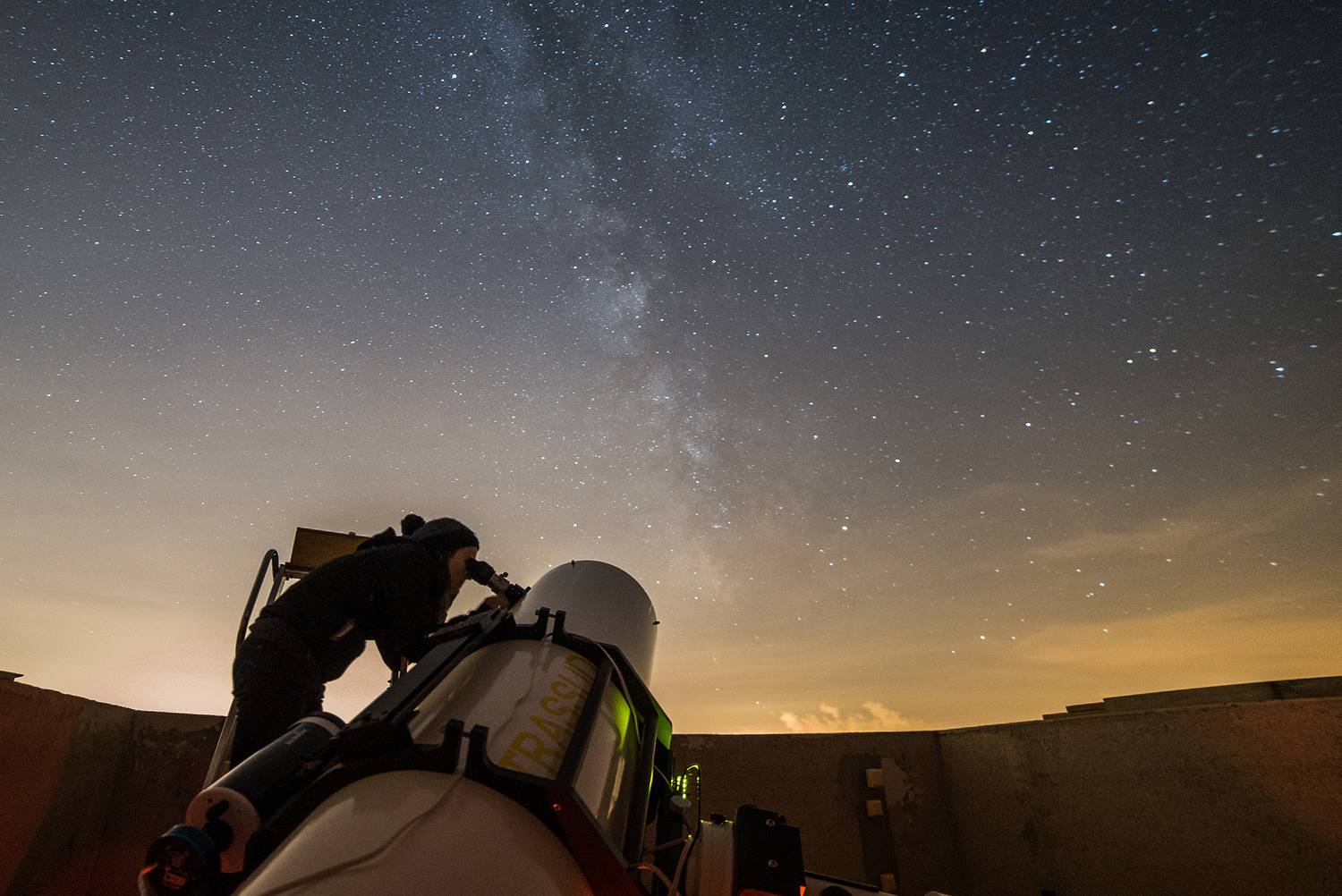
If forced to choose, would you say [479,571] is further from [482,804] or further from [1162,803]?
[1162,803]

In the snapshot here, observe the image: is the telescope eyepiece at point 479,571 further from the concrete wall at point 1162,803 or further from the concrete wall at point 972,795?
the concrete wall at point 1162,803

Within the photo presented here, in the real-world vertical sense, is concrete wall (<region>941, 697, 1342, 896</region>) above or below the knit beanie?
below

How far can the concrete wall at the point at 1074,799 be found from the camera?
134 inches

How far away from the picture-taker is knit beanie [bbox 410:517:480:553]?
312 centimetres

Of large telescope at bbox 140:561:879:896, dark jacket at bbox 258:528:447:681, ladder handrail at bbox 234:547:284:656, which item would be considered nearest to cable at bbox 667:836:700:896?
large telescope at bbox 140:561:879:896

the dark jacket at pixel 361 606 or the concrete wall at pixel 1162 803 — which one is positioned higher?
the dark jacket at pixel 361 606

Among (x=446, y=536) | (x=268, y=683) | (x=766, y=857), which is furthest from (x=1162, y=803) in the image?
(x=268, y=683)

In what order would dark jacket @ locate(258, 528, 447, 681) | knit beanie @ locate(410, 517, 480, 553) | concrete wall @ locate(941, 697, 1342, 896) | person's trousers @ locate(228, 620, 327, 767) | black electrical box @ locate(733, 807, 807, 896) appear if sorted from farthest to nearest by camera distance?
concrete wall @ locate(941, 697, 1342, 896) < knit beanie @ locate(410, 517, 480, 553) < dark jacket @ locate(258, 528, 447, 681) < person's trousers @ locate(228, 620, 327, 767) < black electrical box @ locate(733, 807, 807, 896)

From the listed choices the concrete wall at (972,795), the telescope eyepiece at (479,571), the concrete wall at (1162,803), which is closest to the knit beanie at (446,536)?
the telescope eyepiece at (479,571)

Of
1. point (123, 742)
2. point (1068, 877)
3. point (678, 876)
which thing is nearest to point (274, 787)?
point (678, 876)

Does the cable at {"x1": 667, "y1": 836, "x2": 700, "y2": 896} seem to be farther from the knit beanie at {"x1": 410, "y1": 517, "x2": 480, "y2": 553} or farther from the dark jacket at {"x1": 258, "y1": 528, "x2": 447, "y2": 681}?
the knit beanie at {"x1": 410, "y1": 517, "x2": 480, "y2": 553}

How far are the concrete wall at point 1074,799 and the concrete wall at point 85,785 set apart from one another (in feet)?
13.3

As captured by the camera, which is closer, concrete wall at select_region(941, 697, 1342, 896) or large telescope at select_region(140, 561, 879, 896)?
large telescope at select_region(140, 561, 879, 896)

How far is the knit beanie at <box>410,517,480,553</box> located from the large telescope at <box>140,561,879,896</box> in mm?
842
